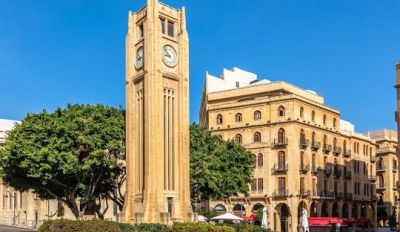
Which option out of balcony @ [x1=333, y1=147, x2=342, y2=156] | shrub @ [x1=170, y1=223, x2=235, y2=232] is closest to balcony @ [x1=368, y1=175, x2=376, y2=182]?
balcony @ [x1=333, y1=147, x2=342, y2=156]

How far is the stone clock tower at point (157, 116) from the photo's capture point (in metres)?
44.8

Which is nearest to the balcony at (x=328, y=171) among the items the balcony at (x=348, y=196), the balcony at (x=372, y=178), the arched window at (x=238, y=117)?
the balcony at (x=348, y=196)

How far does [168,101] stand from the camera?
4750 centimetres

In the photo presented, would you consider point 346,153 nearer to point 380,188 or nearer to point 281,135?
point 281,135

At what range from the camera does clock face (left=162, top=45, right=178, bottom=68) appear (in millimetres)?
47384

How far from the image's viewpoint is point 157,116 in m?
45.7

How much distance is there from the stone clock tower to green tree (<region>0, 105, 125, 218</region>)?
2.05 meters

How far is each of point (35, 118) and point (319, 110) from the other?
142 ft

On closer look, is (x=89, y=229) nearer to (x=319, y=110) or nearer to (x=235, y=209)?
(x=235, y=209)

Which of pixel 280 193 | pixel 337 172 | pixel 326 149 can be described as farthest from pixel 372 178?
pixel 280 193

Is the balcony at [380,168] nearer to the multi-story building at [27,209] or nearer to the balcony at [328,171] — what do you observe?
the balcony at [328,171]

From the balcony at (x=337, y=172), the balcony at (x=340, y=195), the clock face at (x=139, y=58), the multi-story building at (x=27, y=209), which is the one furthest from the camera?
the multi-story building at (x=27, y=209)

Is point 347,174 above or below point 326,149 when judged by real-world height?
below

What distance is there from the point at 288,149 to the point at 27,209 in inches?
1659
